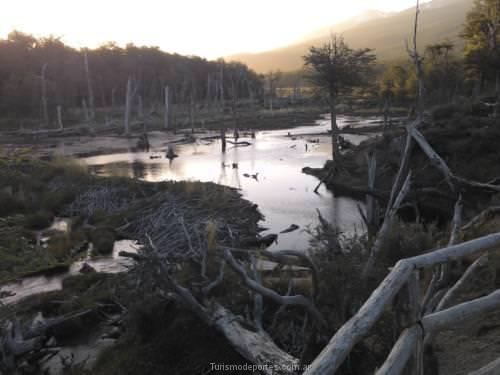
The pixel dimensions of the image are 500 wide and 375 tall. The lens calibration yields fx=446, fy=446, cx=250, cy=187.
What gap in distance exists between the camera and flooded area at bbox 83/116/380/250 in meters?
16.9

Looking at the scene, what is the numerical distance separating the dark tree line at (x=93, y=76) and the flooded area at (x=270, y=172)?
12149mm

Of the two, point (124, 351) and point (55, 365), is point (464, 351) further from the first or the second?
point (55, 365)

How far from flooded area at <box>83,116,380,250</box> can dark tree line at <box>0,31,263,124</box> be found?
39.9 ft

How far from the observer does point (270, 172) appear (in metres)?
26.5

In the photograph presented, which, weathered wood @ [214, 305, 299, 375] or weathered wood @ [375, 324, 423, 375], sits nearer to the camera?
weathered wood @ [375, 324, 423, 375]

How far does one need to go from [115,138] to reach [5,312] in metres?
41.2

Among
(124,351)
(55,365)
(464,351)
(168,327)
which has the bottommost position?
(55,365)

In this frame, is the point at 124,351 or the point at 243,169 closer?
the point at 124,351

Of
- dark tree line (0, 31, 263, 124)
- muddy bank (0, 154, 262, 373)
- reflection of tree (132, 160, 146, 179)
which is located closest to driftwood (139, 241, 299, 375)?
muddy bank (0, 154, 262, 373)

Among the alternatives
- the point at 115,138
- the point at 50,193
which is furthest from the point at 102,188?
the point at 115,138

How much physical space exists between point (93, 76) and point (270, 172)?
53828 mm

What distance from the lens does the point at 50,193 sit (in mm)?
19281

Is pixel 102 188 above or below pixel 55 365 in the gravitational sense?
above

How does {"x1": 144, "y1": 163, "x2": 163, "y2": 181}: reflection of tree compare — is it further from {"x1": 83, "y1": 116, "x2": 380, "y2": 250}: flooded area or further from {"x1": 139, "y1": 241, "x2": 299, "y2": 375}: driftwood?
{"x1": 139, "y1": 241, "x2": 299, "y2": 375}: driftwood
